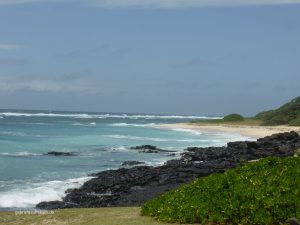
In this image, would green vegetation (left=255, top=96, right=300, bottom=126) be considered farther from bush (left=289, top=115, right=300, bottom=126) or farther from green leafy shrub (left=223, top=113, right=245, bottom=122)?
green leafy shrub (left=223, top=113, right=245, bottom=122)

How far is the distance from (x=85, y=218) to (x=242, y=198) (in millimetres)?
3768

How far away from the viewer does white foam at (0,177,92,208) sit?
2330 centimetres

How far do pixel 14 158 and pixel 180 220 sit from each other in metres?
33.5

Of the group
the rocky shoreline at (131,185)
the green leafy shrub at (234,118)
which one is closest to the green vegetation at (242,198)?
the rocky shoreline at (131,185)

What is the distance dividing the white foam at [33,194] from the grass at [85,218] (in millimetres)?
9214

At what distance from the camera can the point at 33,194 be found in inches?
971

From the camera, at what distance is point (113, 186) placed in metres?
26.5

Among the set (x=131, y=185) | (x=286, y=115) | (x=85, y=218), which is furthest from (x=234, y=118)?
(x=85, y=218)

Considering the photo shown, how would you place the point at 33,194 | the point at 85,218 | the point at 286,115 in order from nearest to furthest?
the point at 85,218, the point at 33,194, the point at 286,115

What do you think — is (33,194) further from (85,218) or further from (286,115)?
(286,115)

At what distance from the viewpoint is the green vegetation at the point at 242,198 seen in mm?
10766

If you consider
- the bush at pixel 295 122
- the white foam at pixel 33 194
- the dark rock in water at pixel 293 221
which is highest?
the bush at pixel 295 122

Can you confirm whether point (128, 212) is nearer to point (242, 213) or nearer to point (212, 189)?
point (212, 189)

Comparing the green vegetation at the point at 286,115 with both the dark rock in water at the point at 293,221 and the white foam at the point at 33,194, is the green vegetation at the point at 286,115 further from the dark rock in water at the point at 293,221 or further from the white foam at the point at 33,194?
the dark rock in water at the point at 293,221
